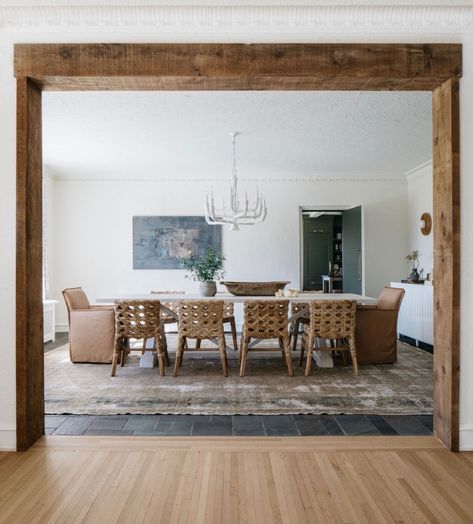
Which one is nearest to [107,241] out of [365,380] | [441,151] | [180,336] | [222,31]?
[180,336]

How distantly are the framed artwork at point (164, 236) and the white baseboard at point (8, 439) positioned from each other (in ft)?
16.5

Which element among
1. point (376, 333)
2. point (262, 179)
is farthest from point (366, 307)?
point (262, 179)

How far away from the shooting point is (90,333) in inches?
194

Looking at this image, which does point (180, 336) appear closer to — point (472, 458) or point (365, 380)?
point (365, 380)

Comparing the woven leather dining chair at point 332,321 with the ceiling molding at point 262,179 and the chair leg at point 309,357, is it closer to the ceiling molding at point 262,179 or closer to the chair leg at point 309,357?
the chair leg at point 309,357

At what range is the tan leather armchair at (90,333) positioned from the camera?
487 centimetres

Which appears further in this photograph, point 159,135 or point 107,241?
point 107,241

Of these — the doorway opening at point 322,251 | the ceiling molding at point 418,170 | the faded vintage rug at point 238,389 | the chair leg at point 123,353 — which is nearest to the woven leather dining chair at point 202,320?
the faded vintage rug at point 238,389

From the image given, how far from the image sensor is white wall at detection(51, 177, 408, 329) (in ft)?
24.6

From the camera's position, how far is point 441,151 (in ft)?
8.57

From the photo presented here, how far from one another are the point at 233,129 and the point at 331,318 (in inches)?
95.4

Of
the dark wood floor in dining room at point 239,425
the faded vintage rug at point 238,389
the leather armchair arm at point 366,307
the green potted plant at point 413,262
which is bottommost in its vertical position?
the faded vintage rug at point 238,389

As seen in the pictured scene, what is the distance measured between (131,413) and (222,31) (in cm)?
269

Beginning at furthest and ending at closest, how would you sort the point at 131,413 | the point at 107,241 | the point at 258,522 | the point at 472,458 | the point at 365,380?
1. the point at 107,241
2. the point at 365,380
3. the point at 131,413
4. the point at 472,458
5. the point at 258,522
